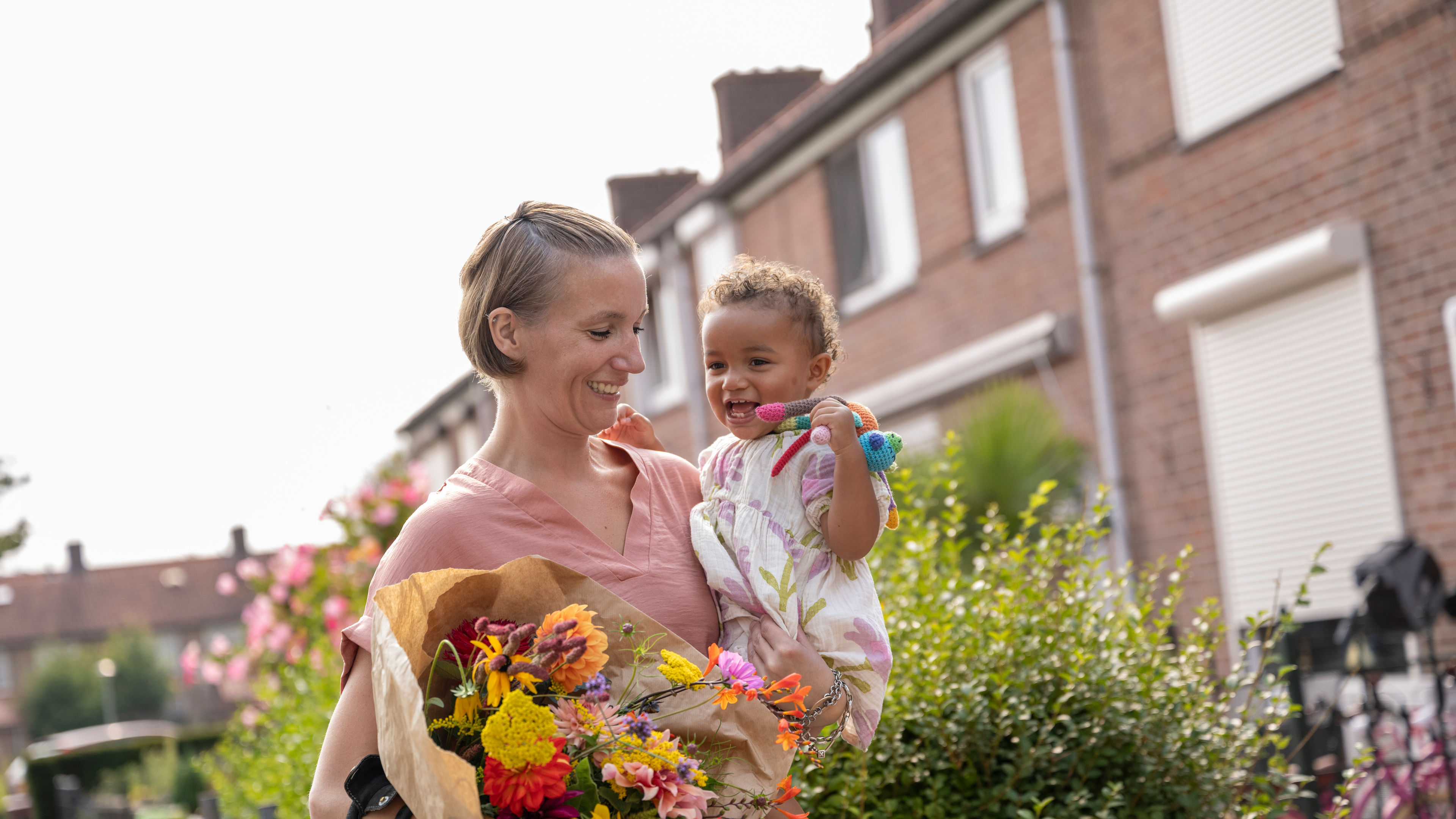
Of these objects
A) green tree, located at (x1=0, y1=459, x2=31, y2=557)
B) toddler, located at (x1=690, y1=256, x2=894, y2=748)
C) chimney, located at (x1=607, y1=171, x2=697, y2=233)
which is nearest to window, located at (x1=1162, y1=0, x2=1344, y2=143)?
toddler, located at (x1=690, y1=256, x2=894, y2=748)

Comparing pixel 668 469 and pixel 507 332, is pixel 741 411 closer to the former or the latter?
pixel 668 469

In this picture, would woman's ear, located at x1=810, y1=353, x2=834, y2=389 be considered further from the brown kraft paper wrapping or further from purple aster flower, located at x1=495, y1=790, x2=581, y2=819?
purple aster flower, located at x1=495, y1=790, x2=581, y2=819

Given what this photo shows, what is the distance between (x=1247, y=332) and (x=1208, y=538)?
5.39ft

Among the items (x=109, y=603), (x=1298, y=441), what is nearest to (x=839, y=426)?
(x=1298, y=441)

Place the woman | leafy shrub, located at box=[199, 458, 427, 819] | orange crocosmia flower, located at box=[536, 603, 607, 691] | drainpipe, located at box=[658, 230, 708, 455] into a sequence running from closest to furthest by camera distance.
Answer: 1. orange crocosmia flower, located at box=[536, 603, 607, 691]
2. the woman
3. leafy shrub, located at box=[199, 458, 427, 819]
4. drainpipe, located at box=[658, 230, 708, 455]

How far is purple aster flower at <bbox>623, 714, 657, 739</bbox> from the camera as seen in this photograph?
1.99m

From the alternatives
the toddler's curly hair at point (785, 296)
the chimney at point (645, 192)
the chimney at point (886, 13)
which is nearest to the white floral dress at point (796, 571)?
the toddler's curly hair at point (785, 296)

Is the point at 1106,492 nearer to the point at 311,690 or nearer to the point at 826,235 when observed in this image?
the point at 311,690

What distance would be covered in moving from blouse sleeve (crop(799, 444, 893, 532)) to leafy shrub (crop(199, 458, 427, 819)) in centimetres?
613

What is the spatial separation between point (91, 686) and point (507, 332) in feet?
199

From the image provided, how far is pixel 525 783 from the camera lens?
1858 millimetres

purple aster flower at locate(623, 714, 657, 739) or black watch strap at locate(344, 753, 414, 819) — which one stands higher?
purple aster flower at locate(623, 714, 657, 739)

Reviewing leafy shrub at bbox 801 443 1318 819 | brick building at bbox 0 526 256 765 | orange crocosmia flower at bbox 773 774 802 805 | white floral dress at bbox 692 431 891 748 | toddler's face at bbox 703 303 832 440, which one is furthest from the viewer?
brick building at bbox 0 526 256 765

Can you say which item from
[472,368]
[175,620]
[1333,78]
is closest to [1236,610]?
[1333,78]
